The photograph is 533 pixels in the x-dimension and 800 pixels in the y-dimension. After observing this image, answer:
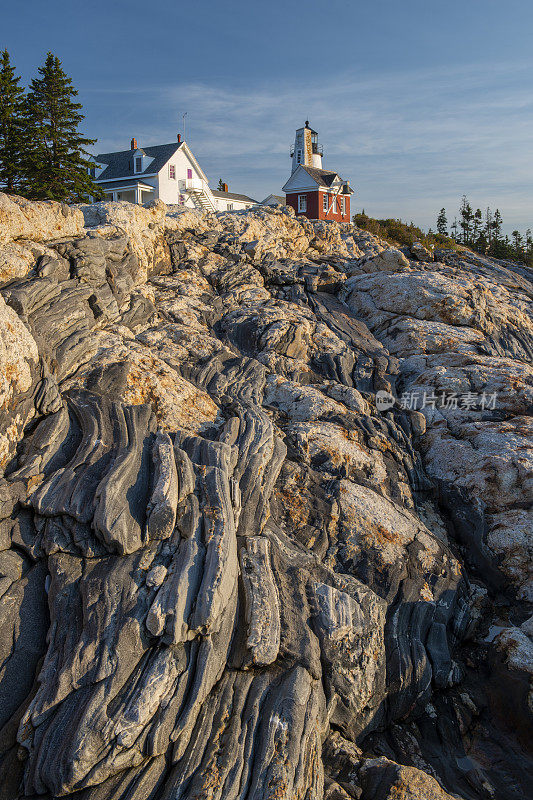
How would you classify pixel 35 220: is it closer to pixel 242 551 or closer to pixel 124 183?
pixel 242 551

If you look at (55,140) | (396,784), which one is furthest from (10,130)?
(396,784)

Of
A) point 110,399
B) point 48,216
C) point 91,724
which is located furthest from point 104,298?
point 91,724

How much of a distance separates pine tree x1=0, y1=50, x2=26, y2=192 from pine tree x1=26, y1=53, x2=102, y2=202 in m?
0.73

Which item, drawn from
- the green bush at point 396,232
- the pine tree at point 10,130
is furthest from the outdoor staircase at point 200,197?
the pine tree at point 10,130

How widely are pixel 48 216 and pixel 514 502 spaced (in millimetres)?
19033

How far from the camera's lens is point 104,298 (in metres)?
18.7

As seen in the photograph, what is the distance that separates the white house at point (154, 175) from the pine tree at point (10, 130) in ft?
88.8

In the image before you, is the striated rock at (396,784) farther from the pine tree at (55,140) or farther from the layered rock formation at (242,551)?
the pine tree at (55,140)

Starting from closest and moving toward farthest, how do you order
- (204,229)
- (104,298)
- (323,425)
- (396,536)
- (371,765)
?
(371,765) < (396,536) < (323,425) < (104,298) < (204,229)

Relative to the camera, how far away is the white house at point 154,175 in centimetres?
6512

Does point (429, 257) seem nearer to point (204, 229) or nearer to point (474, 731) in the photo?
point (204, 229)

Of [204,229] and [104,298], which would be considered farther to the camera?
[204,229]

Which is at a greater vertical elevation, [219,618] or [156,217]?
[156,217]

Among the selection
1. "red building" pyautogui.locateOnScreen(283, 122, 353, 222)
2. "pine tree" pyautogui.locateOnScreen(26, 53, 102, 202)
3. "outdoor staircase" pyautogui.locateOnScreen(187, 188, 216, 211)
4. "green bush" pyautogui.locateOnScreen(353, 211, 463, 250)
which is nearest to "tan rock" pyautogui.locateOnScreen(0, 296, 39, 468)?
"pine tree" pyautogui.locateOnScreen(26, 53, 102, 202)
